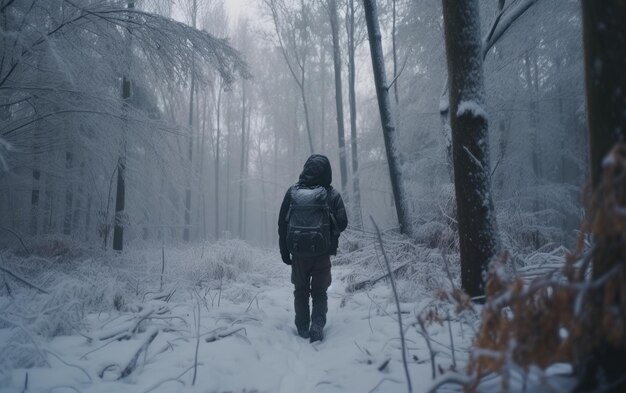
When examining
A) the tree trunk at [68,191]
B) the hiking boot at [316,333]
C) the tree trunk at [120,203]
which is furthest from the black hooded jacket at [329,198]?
the tree trunk at [68,191]

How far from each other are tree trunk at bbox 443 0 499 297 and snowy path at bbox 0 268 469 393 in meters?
0.68

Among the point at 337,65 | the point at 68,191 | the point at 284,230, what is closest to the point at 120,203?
the point at 68,191

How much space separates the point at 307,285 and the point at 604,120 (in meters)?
2.90

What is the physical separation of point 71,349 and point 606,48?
383 centimetres

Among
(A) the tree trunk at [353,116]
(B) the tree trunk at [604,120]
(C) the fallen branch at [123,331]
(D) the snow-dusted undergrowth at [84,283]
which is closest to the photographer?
(B) the tree trunk at [604,120]

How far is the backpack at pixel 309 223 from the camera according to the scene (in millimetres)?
3342

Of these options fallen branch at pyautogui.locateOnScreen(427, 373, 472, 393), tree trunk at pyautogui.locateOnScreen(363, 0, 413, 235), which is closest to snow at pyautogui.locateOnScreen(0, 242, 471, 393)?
fallen branch at pyautogui.locateOnScreen(427, 373, 472, 393)

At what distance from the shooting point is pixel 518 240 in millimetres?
4750

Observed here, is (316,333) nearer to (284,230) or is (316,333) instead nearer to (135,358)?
(284,230)

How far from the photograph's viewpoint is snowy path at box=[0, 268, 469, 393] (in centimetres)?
211

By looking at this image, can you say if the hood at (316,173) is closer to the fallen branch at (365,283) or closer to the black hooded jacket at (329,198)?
the black hooded jacket at (329,198)

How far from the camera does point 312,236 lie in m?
3.34

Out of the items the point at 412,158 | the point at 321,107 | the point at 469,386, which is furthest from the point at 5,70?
the point at 321,107

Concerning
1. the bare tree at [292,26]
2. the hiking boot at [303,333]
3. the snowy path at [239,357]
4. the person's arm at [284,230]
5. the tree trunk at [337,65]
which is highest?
the bare tree at [292,26]
